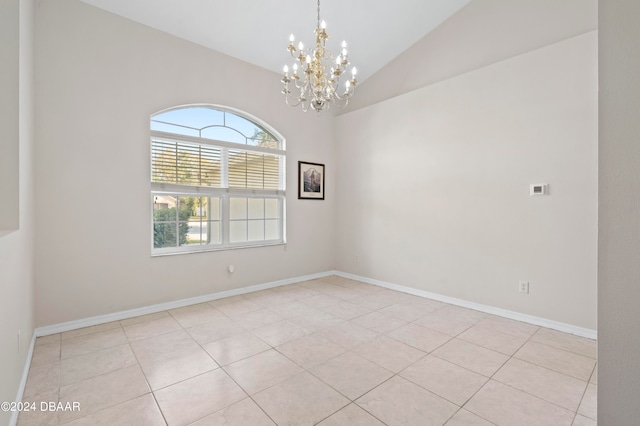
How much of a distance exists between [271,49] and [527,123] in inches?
137

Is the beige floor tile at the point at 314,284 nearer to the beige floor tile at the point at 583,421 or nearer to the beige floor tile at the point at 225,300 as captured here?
the beige floor tile at the point at 225,300

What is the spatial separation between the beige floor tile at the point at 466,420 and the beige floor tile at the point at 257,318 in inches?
80.5

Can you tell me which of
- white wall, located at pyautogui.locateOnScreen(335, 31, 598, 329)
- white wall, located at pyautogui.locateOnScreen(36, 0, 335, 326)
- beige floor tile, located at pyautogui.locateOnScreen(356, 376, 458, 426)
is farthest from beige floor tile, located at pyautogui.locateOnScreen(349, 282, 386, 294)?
beige floor tile, located at pyautogui.locateOnScreen(356, 376, 458, 426)

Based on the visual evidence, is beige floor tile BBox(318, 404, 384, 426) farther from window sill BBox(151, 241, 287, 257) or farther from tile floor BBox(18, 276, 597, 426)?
window sill BBox(151, 241, 287, 257)

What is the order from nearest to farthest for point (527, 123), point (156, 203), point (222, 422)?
point (222, 422) → point (527, 123) → point (156, 203)

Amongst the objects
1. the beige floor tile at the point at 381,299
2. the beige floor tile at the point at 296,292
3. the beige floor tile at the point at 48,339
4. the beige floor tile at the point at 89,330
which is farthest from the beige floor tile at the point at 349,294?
the beige floor tile at the point at 48,339

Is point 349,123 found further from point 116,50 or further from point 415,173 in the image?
point 116,50

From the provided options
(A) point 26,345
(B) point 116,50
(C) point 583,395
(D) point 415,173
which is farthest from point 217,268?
(C) point 583,395

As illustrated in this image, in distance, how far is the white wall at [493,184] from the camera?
3.01m

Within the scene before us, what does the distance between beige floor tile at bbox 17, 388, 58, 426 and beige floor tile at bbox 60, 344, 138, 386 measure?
6.7 inches

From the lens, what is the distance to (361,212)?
17.1 feet

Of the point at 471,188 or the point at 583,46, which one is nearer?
the point at 583,46

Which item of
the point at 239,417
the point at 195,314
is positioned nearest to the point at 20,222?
the point at 195,314

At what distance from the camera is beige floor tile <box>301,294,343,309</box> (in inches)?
155
